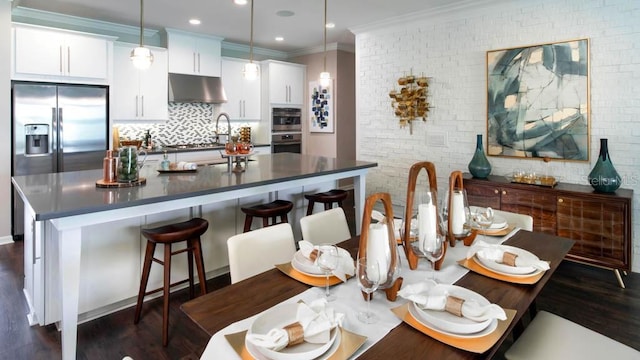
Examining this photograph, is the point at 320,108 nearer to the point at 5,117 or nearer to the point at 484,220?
the point at 5,117

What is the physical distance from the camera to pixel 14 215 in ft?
14.0

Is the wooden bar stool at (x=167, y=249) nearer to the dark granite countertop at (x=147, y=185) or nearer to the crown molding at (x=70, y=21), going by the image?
the dark granite countertop at (x=147, y=185)

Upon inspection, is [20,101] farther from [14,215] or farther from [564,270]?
[564,270]

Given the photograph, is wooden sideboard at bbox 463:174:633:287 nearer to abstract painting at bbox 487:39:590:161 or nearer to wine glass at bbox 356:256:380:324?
abstract painting at bbox 487:39:590:161

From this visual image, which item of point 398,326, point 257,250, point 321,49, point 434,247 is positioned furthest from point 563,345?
point 321,49

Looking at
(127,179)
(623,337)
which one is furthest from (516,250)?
(127,179)

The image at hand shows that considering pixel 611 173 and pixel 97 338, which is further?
pixel 611 173

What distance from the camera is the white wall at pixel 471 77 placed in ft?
11.0

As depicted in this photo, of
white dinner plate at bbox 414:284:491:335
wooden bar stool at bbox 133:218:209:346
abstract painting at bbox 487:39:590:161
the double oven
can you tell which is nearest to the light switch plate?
abstract painting at bbox 487:39:590:161

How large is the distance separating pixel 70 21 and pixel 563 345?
600cm

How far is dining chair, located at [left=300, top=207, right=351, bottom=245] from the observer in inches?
80.5

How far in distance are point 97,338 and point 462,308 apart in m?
2.27

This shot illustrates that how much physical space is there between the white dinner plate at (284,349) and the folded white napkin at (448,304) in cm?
30

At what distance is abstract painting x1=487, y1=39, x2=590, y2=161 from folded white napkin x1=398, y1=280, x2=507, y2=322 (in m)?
3.24
